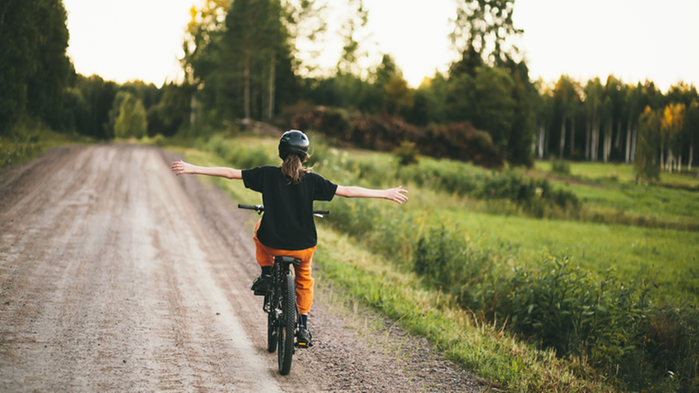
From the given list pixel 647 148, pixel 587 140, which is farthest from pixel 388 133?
pixel 647 148

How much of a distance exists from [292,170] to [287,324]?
142 centimetres

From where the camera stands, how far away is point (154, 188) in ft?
45.7

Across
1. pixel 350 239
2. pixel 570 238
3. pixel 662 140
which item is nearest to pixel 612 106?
pixel 662 140

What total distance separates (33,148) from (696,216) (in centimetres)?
2213

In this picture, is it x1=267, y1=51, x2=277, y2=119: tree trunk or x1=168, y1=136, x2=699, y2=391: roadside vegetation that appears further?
x1=267, y1=51, x2=277, y2=119: tree trunk

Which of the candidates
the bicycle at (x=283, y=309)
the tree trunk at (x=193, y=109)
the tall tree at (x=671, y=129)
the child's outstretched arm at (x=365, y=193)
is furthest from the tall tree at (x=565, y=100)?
the tree trunk at (x=193, y=109)

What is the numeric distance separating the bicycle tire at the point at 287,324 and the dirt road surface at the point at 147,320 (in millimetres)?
189

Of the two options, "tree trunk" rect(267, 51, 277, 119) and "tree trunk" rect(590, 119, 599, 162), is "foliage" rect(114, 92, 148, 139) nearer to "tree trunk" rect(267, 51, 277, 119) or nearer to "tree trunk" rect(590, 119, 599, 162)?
"tree trunk" rect(267, 51, 277, 119)

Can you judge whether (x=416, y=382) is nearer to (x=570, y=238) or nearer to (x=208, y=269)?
(x=208, y=269)

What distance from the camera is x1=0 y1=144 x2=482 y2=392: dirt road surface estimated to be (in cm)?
407

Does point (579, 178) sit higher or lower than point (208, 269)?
higher

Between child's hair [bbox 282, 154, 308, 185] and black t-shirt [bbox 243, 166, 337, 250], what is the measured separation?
5 cm

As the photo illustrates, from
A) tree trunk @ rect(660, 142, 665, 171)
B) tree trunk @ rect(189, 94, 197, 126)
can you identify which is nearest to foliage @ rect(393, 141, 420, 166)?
tree trunk @ rect(660, 142, 665, 171)

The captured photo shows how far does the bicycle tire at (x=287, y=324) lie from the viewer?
4074 mm
